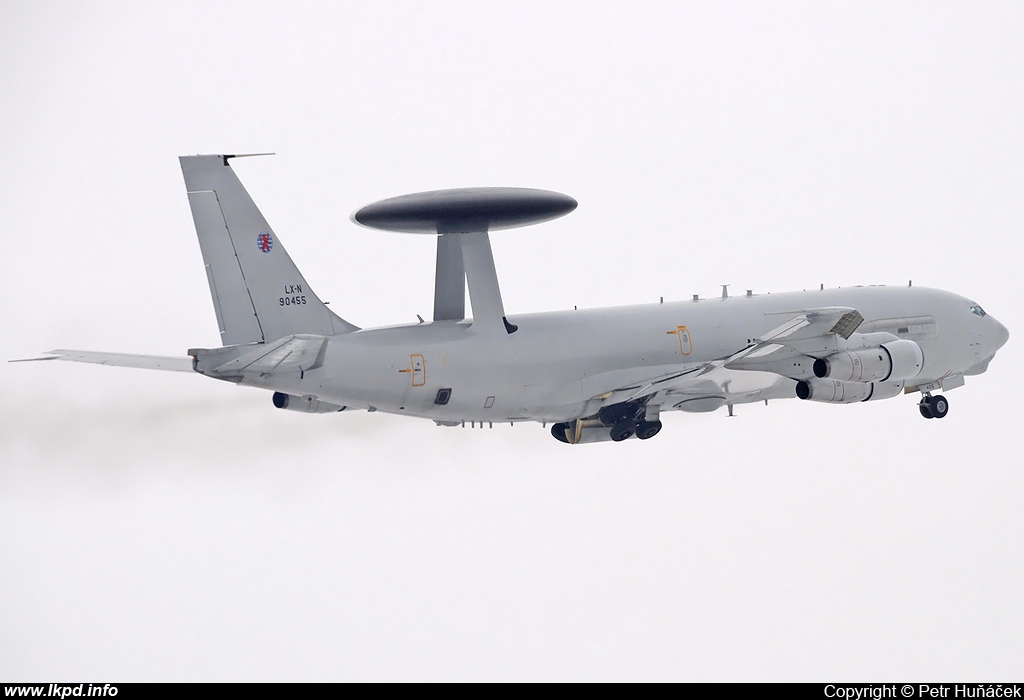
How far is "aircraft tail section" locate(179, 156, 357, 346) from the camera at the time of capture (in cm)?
2102

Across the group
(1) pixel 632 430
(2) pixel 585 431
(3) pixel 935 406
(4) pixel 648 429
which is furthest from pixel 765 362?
(3) pixel 935 406

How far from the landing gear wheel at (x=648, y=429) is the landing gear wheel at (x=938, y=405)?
8073 millimetres

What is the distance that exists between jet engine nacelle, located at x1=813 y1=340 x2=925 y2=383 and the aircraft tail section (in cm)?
1041

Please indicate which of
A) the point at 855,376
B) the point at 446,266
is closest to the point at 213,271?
the point at 446,266

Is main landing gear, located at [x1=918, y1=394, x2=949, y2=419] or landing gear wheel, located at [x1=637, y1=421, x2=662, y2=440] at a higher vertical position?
main landing gear, located at [x1=918, y1=394, x2=949, y2=419]

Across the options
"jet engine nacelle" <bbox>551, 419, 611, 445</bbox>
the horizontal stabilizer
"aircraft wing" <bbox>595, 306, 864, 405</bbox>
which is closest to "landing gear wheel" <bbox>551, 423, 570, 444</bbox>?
"jet engine nacelle" <bbox>551, 419, 611, 445</bbox>

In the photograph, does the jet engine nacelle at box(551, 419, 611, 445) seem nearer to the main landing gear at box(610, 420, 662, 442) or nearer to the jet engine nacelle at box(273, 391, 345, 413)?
the main landing gear at box(610, 420, 662, 442)

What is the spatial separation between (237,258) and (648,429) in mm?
8900

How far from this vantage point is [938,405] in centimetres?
2955

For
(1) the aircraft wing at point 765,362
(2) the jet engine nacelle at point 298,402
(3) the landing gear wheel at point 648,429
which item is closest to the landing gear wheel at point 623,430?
(3) the landing gear wheel at point 648,429

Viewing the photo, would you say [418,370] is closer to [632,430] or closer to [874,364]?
[632,430]

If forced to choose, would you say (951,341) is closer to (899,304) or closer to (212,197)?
(899,304)

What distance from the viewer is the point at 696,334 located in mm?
26141

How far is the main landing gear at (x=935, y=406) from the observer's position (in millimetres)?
29547
